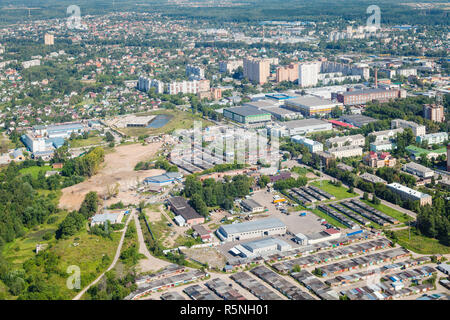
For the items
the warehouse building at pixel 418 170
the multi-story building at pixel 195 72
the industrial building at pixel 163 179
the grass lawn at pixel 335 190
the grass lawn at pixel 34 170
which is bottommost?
the grass lawn at pixel 34 170

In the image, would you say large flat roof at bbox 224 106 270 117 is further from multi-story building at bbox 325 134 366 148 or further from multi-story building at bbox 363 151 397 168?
multi-story building at bbox 363 151 397 168

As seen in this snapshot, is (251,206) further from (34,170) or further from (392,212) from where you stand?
(34,170)

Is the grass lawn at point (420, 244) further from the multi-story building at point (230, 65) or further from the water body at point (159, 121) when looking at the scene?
the multi-story building at point (230, 65)

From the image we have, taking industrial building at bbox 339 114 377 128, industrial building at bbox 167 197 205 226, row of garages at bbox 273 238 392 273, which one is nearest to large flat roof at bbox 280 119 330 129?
industrial building at bbox 339 114 377 128

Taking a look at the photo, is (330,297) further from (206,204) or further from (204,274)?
(206,204)

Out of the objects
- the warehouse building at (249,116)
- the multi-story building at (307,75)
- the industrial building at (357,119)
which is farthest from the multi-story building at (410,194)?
the multi-story building at (307,75)
